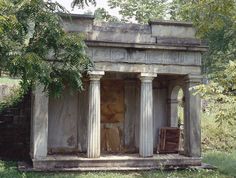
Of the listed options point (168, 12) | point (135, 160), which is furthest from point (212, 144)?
point (168, 12)

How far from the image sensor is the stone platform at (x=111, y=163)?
12.7m

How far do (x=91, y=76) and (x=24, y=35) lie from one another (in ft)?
16.6

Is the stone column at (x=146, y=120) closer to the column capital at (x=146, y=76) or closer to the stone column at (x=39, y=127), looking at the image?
the column capital at (x=146, y=76)

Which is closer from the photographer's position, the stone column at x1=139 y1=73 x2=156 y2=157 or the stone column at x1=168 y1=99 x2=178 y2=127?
the stone column at x1=139 y1=73 x2=156 y2=157

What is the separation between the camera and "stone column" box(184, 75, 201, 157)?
14.0 metres

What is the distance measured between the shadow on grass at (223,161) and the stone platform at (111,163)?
3.25 ft

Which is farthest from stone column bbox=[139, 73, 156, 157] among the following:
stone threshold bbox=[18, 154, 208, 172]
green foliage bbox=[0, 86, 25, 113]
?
green foliage bbox=[0, 86, 25, 113]

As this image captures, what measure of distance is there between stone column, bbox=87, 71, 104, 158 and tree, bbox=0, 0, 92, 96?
3473mm

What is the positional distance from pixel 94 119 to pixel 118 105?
298 centimetres

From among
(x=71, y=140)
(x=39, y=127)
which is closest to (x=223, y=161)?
(x=71, y=140)

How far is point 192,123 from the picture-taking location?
46.2 feet

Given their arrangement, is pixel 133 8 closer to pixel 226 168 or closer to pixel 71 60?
pixel 226 168

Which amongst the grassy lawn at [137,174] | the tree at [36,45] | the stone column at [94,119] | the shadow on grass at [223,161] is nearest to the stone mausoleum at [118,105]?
the stone column at [94,119]

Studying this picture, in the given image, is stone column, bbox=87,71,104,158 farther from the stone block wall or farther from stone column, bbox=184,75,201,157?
the stone block wall
